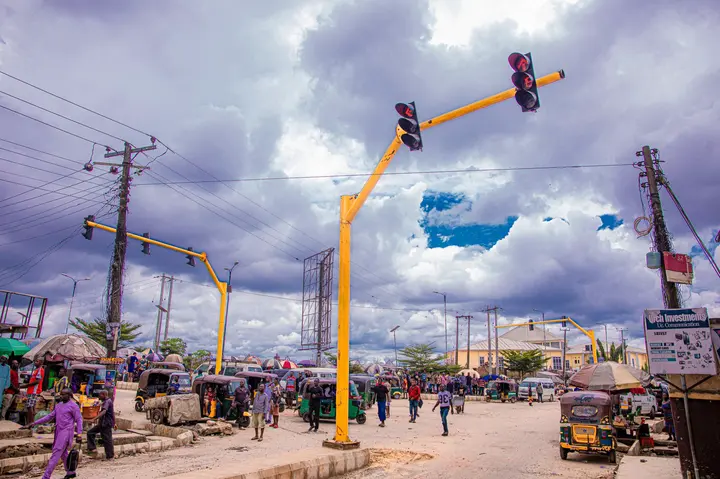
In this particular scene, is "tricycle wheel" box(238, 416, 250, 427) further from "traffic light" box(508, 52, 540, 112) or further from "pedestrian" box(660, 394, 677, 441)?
"traffic light" box(508, 52, 540, 112)

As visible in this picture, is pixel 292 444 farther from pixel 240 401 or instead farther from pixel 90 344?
pixel 90 344

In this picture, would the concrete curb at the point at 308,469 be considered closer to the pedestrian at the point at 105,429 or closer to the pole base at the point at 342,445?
the pole base at the point at 342,445

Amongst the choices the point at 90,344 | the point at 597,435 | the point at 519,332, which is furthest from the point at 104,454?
the point at 519,332

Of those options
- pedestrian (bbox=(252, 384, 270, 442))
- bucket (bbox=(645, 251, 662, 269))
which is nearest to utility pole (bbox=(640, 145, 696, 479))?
bucket (bbox=(645, 251, 662, 269))

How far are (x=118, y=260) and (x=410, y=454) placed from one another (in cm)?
1518

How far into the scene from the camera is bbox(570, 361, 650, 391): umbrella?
55.0ft

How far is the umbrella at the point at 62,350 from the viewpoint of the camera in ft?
75.8

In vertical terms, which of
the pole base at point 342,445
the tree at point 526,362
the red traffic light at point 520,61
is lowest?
the pole base at point 342,445

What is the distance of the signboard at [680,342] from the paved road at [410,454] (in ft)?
14.1

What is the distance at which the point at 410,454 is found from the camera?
13734mm

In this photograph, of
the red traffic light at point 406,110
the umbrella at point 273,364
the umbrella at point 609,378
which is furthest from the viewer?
the umbrella at point 273,364

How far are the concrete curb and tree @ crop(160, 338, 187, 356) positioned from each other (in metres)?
56.6

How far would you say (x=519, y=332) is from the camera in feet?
409

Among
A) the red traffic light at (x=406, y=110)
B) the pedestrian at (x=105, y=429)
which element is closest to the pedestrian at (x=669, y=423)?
the red traffic light at (x=406, y=110)
